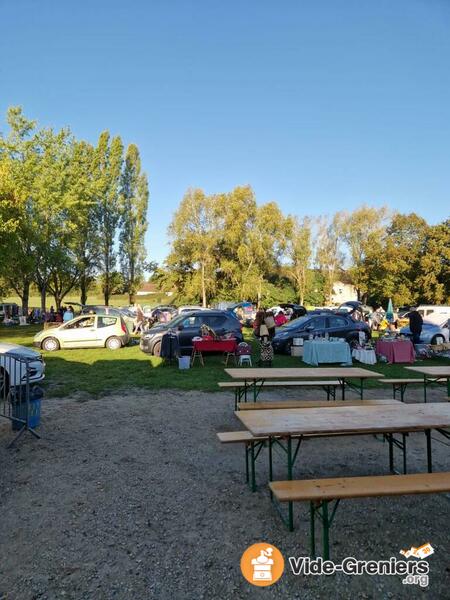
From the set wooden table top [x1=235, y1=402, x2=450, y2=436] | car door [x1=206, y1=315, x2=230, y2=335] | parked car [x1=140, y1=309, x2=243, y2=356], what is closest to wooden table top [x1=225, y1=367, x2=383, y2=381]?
wooden table top [x1=235, y1=402, x2=450, y2=436]

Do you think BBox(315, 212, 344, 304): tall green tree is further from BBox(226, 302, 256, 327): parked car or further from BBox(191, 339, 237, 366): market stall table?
BBox(191, 339, 237, 366): market stall table

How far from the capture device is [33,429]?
6.46 m

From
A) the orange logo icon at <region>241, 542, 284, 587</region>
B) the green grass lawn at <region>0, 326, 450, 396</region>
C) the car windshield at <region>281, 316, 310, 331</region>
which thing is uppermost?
the car windshield at <region>281, 316, 310, 331</region>

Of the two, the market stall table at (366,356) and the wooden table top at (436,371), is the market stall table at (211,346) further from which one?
the wooden table top at (436,371)

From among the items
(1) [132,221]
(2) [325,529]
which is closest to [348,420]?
(2) [325,529]

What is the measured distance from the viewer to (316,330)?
50.7ft

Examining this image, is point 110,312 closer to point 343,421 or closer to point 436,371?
point 436,371

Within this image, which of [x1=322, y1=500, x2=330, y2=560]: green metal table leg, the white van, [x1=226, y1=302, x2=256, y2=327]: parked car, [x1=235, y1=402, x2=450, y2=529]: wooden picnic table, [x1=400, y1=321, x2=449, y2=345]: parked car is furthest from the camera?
[x1=226, y1=302, x2=256, y2=327]: parked car

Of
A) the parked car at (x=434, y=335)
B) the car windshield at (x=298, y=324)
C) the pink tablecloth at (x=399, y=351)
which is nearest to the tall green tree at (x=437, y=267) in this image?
the parked car at (x=434, y=335)

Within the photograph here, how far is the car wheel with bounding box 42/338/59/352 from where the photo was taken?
56.5 ft

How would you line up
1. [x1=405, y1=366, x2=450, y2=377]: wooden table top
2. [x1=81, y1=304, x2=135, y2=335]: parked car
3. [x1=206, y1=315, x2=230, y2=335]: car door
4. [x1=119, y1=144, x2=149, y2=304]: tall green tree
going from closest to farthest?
[x1=405, y1=366, x2=450, y2=377]: wooden table top, [x1=206, y1=315, x2=230, y2=335]: car door, [x1=81, y1=304, x2=135, y2=335]: parked car, [x1=119, y1=144, x2=149, y2=304]: tall green tree

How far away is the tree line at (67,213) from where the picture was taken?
29047 millimetres

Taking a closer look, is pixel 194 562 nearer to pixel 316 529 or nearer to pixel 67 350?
pixel 316 529

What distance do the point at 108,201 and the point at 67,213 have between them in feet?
36.3
